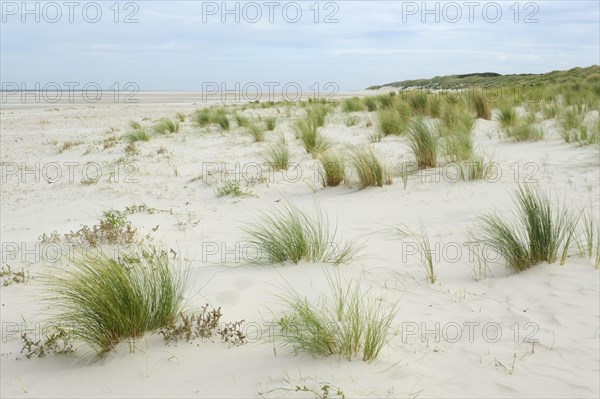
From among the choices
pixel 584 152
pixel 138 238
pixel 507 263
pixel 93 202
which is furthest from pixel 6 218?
pixel 584 152

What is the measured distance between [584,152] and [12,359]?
24.1 ft

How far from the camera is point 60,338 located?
3.10 meters

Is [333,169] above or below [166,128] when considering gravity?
below

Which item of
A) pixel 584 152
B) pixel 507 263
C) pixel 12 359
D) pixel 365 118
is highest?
pixel 365 118

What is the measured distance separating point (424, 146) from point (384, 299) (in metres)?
4.45

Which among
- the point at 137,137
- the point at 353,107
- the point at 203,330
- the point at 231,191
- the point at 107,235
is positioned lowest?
the point at 203,330

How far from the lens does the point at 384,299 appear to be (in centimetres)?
358

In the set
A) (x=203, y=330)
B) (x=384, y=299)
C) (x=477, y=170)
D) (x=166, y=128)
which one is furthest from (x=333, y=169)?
(x=166, y=128)

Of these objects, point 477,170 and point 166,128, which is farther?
point 166,128

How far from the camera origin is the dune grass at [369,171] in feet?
22.8

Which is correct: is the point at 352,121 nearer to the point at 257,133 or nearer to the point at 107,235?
the point at 257,133

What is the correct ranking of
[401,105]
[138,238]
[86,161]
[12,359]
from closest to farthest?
1. [12,359]
2. [138,238]
3. [86,161]
4. [401,105]

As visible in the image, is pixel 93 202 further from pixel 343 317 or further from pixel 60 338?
pixel 343 317

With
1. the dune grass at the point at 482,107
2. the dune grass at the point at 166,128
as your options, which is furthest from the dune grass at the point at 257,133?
the dune grass at the point at 482,107
